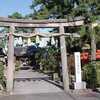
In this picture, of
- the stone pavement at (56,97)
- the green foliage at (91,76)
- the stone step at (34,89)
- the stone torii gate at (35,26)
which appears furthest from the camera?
the green foliage at (91,76)

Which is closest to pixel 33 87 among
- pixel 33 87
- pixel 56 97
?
pixel 33 87

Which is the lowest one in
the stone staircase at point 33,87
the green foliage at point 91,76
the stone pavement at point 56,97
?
the stone staircase at point 33,87

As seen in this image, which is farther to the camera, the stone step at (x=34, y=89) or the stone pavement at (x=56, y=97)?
the stone step at (x=34, y=89)

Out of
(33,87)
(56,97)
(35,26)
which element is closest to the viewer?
(56,97)

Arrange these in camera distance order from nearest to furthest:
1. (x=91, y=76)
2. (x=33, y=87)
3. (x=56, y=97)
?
(x=56, y=97) < (x=91, y=76) < (x=33, y=87)

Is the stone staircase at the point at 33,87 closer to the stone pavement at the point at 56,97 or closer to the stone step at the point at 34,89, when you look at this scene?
the stone step at the point at 34,89

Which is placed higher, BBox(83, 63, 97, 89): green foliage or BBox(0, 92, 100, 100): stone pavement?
BBox(83, 63, 97, 89): green foliage

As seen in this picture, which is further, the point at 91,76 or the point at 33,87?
the point at 33,87

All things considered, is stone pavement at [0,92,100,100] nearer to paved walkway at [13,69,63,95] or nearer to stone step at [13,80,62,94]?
paved walkway at [13,69,63,95]

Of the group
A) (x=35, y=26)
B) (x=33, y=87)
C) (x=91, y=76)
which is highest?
(x=35, y=26)

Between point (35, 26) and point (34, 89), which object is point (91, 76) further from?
point (35, 26)

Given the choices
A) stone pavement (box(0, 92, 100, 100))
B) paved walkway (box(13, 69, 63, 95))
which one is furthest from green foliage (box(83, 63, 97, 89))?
stone pavement (box(0, 92, 100, 100))

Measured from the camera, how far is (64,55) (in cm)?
1755

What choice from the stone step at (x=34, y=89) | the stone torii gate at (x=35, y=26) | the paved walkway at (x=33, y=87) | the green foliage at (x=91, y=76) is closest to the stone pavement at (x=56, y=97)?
the paved walkway at (x=33, y=87)
